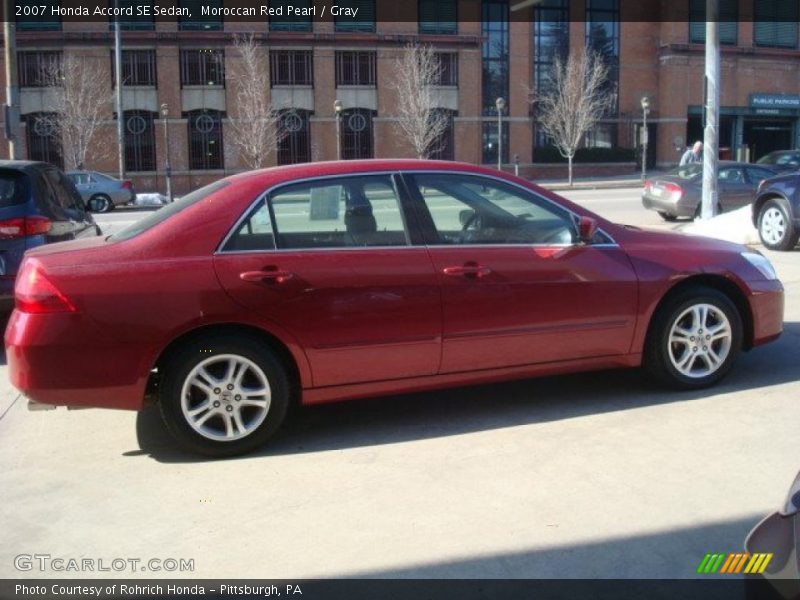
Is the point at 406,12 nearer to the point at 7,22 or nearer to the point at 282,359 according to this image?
the point at 7,22

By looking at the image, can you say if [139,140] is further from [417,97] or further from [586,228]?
[586,228]

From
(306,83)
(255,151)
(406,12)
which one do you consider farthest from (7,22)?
(406,12)

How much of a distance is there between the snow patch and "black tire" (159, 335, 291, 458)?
386 inches

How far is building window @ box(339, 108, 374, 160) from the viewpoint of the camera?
43594 millimetres

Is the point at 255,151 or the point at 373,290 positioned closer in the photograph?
the point at 373,290

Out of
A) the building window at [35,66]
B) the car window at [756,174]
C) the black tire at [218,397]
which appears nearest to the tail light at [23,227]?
the black tire at [218,397]

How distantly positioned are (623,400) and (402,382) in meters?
1.59

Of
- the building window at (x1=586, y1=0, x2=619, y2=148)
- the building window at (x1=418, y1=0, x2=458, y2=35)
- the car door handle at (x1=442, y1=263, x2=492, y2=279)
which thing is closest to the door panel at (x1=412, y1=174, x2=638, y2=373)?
the car door handle at (x1=442, y1=263, x2=492, y2=279)

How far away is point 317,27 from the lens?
4278 cm

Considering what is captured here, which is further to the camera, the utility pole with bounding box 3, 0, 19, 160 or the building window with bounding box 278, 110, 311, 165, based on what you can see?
the building window with bounding box 278, 110, 311, 165

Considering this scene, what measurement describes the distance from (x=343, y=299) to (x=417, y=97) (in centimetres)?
3888

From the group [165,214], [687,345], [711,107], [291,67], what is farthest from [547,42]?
[165,214]

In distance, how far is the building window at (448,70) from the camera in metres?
44.4

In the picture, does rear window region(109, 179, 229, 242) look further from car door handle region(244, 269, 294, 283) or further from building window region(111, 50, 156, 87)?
building window region(111, 50, 156, 87)
